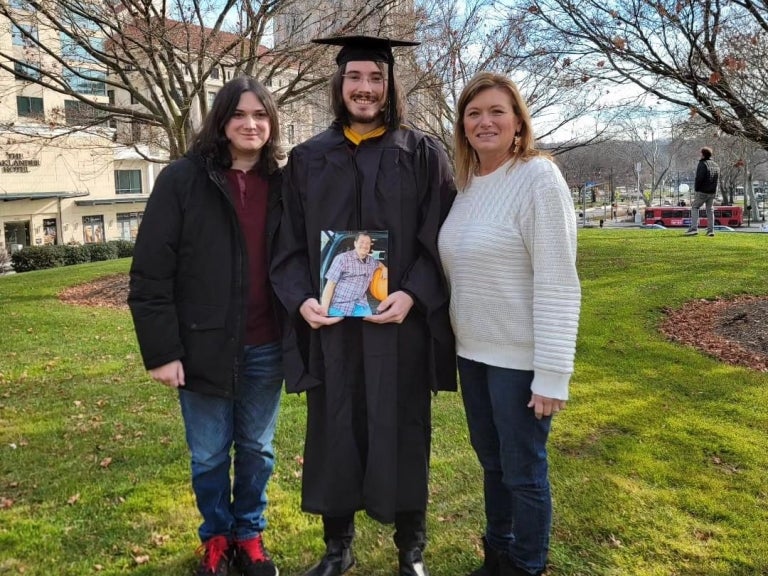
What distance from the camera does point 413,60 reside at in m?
12.5

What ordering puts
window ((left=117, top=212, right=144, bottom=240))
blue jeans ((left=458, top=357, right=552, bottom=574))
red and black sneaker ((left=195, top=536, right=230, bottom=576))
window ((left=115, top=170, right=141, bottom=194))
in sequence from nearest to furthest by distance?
blue jeans ((left=458, top=357, right=552, bottom=574)) < red and black sneaker ((left=195, top=536, right=230, bottom=576)) < window ((left=115, top=170, right=141, bottom=194)) < window ((left=117, top=212, right=144, bottom=240))

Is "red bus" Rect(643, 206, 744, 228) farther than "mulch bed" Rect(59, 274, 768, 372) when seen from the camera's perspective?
Yes

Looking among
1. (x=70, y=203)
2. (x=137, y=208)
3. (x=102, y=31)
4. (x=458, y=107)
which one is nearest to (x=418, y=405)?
(x=458, y=107)

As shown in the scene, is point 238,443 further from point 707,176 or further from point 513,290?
point 707,176

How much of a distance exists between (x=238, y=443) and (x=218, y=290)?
78cm

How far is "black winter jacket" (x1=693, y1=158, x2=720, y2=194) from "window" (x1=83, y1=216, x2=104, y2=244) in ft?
122

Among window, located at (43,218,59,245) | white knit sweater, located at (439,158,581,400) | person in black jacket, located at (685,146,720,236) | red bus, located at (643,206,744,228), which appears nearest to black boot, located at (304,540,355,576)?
white knit sweater, located at (439,158,581,400)

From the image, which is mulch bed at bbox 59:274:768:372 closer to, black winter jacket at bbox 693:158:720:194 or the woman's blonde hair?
the woman's blonde hair

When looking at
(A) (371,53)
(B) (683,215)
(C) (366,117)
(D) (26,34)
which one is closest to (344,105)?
(C) (366,117)

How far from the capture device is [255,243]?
8.81 ft

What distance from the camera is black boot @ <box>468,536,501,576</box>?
9.29 ft

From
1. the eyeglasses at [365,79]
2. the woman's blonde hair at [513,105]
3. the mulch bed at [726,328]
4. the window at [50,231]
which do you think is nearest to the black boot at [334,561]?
the woman's blonde hair at [513,105]

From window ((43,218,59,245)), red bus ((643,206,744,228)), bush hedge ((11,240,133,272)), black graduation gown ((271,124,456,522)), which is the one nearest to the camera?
black graduation gown ((271,124,456,522))

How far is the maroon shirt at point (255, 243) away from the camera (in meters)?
2.68
